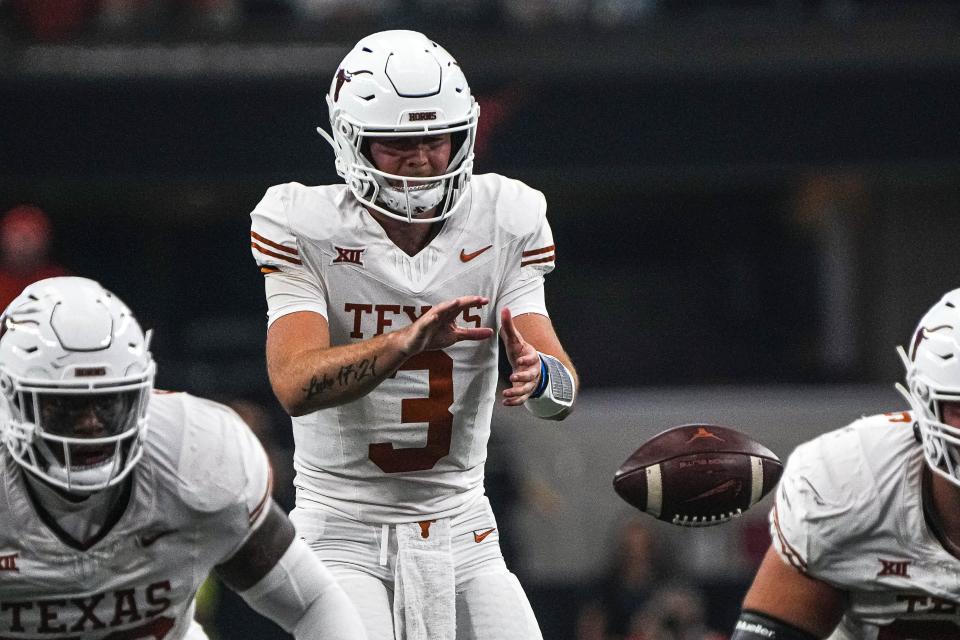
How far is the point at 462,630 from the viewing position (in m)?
3.73

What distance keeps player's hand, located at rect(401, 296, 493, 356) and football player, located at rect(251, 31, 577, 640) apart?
0.99 ft

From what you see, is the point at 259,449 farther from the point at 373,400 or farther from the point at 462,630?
the point at 462,630

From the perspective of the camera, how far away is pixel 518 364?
11.4 ft

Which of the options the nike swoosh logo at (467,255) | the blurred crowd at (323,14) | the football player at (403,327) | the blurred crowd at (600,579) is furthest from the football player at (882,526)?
the blurred crowd at (323,14)

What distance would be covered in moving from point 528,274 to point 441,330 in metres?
0.59

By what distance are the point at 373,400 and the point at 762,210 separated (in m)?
7.23

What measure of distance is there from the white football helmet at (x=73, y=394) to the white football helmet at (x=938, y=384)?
1472 millimetres

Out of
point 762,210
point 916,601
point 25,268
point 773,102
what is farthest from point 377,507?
point 762,210

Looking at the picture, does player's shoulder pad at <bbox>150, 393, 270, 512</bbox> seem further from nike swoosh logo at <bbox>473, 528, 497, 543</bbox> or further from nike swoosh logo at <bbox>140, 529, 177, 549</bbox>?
nike swoosh logo at <bbox>473, 528, 497, 543</bbox>

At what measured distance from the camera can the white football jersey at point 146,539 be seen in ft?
9.86

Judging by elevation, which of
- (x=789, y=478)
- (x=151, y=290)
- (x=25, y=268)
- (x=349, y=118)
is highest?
(x=349, y=118)

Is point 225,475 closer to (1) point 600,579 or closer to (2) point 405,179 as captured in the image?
(2) point 405,179

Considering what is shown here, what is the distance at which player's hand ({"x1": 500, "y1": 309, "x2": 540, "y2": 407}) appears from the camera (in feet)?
11.2

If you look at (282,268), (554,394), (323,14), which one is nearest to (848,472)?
(554,394)
